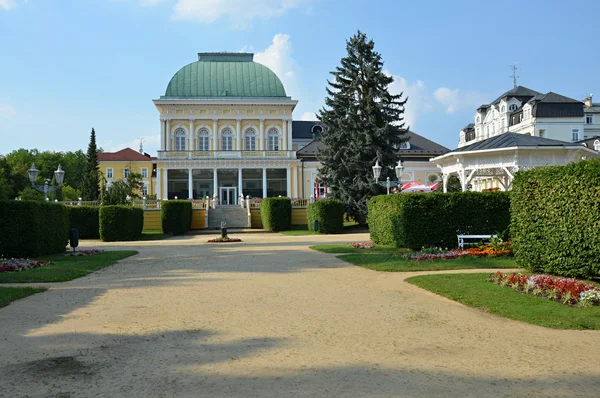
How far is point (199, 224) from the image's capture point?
1914 inches

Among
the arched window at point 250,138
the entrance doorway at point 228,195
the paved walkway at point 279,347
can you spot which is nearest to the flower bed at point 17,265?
the paved walkway at point 279,347

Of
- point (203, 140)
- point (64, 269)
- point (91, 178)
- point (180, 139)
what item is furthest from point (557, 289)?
point (91, 178)

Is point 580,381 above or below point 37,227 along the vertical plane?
below

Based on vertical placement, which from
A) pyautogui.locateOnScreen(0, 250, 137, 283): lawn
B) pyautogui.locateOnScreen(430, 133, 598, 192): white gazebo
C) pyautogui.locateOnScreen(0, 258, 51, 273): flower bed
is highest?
pyautogui.locateOnScreen(430, 133, 598, 192): white gazebo

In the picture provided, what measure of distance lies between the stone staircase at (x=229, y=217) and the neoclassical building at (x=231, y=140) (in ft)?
53.1

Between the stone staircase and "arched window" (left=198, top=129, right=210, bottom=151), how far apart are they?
21472 mm

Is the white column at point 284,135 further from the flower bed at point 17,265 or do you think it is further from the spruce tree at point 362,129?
the flower bed at point 17,265

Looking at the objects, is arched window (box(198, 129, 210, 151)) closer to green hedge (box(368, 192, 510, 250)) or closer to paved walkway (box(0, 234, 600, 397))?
green hedge (box(368, 192, 510, 250))

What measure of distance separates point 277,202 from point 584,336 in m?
36.5

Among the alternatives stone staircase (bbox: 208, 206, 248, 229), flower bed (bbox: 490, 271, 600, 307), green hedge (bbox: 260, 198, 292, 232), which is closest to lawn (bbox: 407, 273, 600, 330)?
flower bed (bbox: 490, 271, 600, 307)

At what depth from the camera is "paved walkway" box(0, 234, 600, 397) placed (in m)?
5.20

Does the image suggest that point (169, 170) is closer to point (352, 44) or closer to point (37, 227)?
point (352, 44)

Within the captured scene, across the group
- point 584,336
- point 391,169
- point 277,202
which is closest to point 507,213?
point 584,336

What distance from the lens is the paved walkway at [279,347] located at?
5.20m
